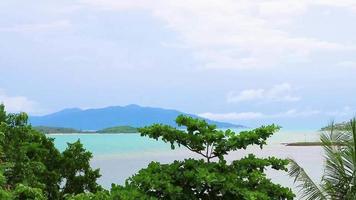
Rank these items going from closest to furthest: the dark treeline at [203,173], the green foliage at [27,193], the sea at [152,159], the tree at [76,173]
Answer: the dark treeline at [203,173] < the green foliage at [27,193] < the tree at [76,173] < the sea at [152,159]

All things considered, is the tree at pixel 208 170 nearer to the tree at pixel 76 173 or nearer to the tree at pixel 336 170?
the tree at pixel 336 170

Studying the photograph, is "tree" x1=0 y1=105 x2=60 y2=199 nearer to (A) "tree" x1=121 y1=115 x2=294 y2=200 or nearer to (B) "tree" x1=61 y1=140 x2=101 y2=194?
(B) "tree" x1=61 y1=140 x2=101 y2=194

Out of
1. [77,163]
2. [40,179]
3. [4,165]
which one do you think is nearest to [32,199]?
[4,165]

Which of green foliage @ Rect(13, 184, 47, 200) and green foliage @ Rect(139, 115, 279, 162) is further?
green foliage @ Rect(13, 184, 47, 200)

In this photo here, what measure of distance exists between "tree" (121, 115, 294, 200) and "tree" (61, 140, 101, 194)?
7.72 metres

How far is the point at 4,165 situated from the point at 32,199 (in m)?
2.53

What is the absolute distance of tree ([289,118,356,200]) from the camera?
13.5 meters

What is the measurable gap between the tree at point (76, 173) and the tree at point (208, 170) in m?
7.72

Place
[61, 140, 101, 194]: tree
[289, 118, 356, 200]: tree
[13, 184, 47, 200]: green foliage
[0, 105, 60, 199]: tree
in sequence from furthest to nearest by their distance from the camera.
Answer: [61, 140, 101, 194]: tree < [0, 105, 60, 199]: tree < [289, 118, 356, 200]: tree < [13, 184, 47, 200]: green foliage

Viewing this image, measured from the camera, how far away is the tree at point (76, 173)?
17.3 m

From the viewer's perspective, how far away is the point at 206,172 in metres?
9.12

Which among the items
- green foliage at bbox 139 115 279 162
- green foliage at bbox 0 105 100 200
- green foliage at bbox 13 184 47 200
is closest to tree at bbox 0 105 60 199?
green foliage at bbox 0 105 100 200

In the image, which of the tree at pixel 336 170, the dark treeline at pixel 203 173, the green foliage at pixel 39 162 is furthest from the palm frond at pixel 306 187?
the green foliage at pixel 39 162

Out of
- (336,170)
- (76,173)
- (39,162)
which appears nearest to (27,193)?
(39,162)
